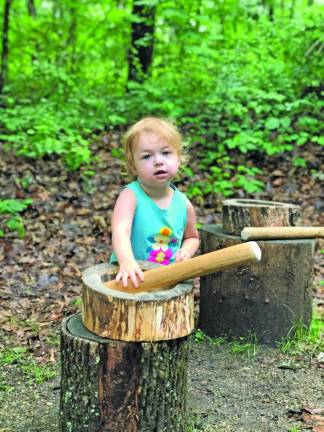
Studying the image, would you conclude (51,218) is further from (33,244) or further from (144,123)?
(144,123)

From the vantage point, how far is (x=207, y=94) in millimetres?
9039

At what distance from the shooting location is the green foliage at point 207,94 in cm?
778

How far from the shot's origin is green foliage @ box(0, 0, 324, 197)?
778 centimetres

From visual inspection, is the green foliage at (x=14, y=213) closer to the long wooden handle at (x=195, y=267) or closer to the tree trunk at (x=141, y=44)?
the tree trunk at (x=141, y=44)

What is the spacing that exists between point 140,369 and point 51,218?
4369mm

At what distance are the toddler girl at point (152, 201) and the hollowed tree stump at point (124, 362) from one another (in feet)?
1.48

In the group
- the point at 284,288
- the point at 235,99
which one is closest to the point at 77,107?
the point at 235,99

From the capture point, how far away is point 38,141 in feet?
24.8

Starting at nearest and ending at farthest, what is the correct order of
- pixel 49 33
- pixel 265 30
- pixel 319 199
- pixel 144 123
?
pixel 144 123, pixel 319 199, pixel 265 30, pixel 49 33

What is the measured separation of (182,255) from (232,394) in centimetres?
96

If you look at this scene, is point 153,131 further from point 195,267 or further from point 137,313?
point 137,313

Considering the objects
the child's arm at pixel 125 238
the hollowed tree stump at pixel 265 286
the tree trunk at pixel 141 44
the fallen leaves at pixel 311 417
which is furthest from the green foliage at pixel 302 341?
the tree trunk at pixel 141 44

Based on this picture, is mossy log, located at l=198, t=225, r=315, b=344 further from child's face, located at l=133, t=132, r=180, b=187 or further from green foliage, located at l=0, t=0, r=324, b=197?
green foliage, located at l=0, t=0, r=324, b=197

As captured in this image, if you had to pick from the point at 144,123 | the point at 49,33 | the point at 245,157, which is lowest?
the point at 245,157
